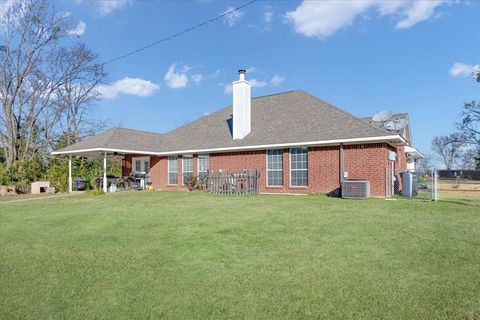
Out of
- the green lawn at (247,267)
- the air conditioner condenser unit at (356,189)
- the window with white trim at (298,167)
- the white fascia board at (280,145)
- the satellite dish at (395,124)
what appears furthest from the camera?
the satellite dish at (395,124)

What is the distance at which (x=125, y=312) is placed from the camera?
3.74 m

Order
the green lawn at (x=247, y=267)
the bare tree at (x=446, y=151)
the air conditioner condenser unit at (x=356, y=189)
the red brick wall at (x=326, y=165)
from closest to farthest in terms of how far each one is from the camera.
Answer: the green lawn at (x=247, y=267)
the air conditioner condenser unit at (x=356, y=189)
the red brick wall at (x=326, y=165)
the bare tree at (x=446, y=151)

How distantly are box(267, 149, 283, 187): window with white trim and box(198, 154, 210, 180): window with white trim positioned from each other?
4236 millimetres

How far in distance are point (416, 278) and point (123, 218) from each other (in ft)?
24.6

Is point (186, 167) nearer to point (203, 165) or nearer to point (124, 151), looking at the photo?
point (203, 165)

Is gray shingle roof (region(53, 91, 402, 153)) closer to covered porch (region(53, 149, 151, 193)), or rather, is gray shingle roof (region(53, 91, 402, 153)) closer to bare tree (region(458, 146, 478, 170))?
covered porch (region(53, 149, 151, 193))

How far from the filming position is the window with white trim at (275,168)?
1706 centimetres

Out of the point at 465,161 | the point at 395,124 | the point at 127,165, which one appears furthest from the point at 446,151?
the point at 127,165

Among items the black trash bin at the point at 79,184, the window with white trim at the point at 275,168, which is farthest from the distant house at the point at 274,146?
the black trash bin at the point at 79,184

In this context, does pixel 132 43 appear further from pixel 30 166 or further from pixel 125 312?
pixel 125 312

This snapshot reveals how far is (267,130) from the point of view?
1845cm

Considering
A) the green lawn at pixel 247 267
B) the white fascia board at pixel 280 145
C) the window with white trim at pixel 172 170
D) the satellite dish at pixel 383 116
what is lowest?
the green lawn at pixel 247 267

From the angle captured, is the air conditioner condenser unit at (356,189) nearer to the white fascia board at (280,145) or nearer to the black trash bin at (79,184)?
the white fascia board at (280,145)

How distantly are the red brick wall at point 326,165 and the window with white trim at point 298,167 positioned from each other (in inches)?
7.8
